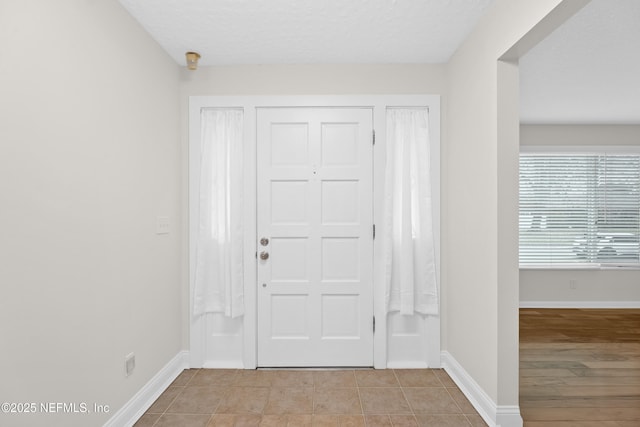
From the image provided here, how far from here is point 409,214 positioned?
2814 mm

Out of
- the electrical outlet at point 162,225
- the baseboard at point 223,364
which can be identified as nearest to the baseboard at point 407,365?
the baseboard at point 223,364

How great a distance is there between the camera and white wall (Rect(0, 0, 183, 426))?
134 cm

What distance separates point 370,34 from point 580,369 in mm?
3142

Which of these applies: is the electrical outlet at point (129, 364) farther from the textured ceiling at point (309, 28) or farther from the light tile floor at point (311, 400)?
the textured ceiling at point (309, 28)

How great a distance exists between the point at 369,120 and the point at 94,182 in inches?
79.4

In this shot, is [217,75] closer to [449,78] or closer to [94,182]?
[94,182]

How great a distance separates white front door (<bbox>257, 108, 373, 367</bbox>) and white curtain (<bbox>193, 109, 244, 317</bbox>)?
7.1 inches

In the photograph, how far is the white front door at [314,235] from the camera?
284cm

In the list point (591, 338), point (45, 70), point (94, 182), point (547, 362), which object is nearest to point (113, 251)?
point (94, 182)

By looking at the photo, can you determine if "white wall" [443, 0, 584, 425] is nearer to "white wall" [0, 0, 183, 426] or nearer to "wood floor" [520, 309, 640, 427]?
"wood floor" [520, 309, 640, 427]

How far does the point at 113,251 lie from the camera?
194 centimetres

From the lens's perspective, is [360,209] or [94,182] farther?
[360,209]

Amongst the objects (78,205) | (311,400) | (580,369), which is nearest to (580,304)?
(580,369)

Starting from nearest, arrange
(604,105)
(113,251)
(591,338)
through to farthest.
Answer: (113,251) → (591,338) → (604,105)
